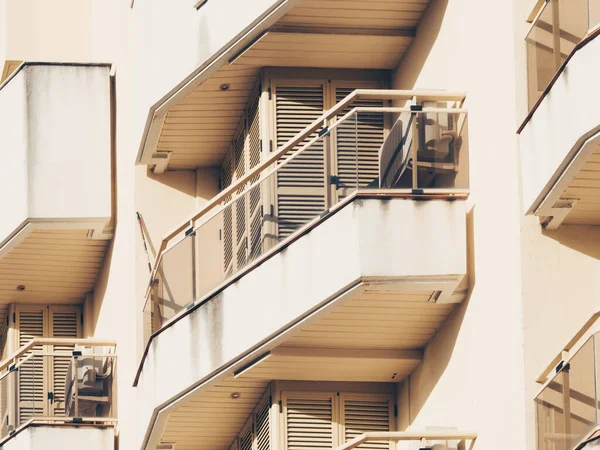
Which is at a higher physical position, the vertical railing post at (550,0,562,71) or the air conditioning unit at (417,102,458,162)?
the vertical railing post at (550,0,562,71)

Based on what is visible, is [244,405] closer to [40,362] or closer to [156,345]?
[156,345]

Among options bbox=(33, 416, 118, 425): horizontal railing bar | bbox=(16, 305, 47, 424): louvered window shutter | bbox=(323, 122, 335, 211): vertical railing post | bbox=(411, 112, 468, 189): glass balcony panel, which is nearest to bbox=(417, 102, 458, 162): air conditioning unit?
bbox=(411, 112, 468, 189): glass balcony panel

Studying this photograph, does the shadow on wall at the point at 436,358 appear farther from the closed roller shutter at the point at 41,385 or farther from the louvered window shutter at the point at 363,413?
the closed roller shutter at the point at 41,385

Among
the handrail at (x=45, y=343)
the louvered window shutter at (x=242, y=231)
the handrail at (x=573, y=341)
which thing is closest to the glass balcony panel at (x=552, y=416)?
the handrail at (x=573, y=341)

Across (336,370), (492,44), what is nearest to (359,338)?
(336,370)

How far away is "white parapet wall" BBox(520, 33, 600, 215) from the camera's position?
2166 centimetres

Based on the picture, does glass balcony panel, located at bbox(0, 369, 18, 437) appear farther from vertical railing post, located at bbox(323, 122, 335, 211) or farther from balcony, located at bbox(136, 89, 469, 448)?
vertical railing post, located at bbox(323, 122, 335, 211)

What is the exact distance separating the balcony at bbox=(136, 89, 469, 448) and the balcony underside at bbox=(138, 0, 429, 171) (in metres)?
1.03

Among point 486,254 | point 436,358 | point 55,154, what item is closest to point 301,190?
point 486,254

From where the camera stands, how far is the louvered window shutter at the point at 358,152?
953 inches

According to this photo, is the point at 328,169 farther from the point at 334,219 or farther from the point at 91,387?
the point at 91,387

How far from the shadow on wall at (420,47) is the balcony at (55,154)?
5.42 metres

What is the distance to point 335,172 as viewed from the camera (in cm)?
2420

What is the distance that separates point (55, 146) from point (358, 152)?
25.2ft
